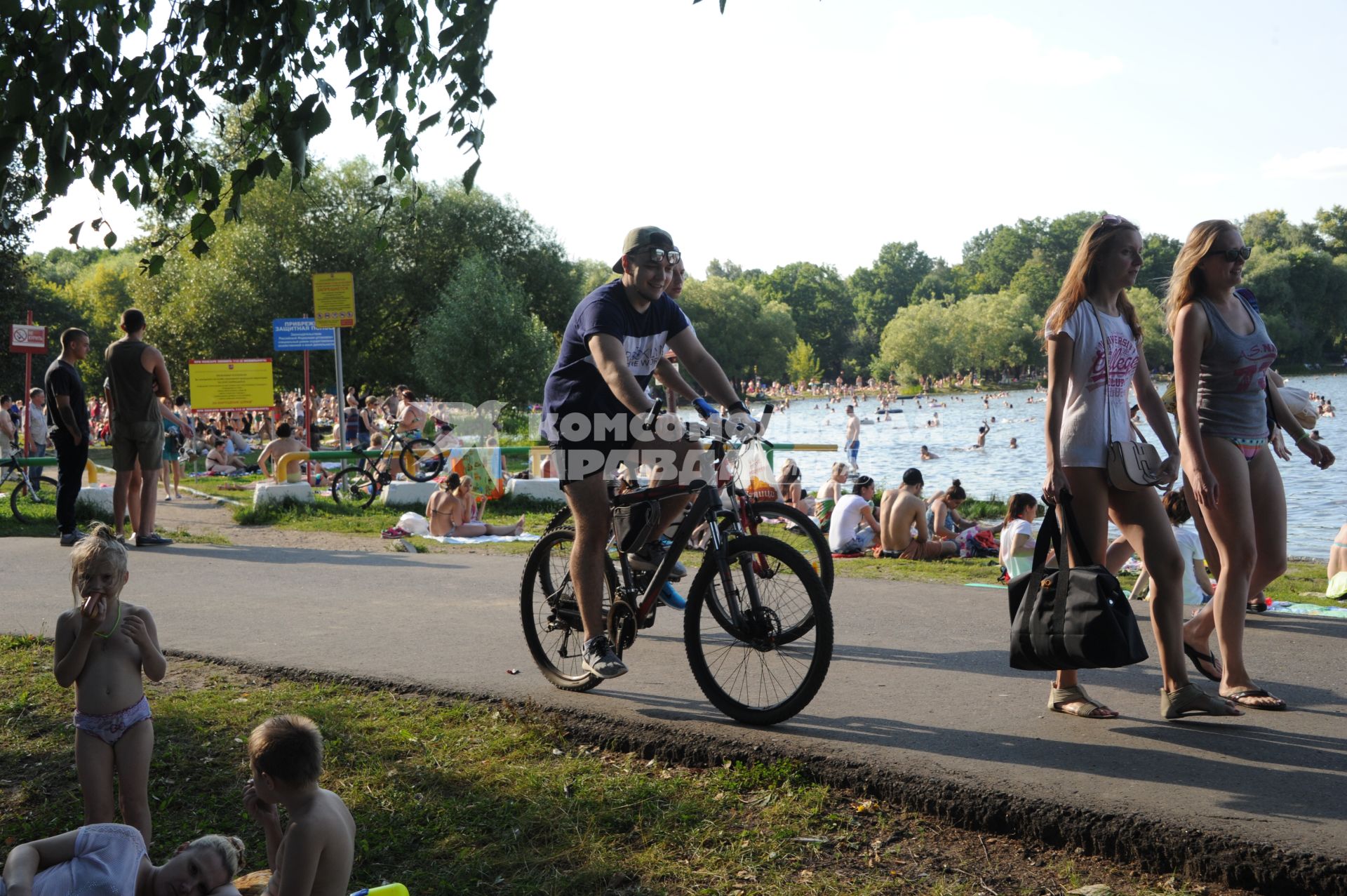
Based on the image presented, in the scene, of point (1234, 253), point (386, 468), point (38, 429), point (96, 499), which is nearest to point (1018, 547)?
point (1234, 253)

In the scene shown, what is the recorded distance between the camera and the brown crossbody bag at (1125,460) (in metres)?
4.39

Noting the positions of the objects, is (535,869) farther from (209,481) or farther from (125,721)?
(209,481)

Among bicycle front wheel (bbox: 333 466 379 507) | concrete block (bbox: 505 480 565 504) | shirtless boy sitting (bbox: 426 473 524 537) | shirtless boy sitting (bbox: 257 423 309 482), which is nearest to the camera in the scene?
shirtless boy sitting (bbox: 426 473 524 537)

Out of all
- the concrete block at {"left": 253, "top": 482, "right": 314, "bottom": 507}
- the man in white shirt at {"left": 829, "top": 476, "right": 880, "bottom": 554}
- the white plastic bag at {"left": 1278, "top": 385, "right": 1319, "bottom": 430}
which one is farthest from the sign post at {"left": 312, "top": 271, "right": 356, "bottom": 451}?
the white plastic bag at {"left": 1278, "top": 385, "right": 1319, "bottom": 430}

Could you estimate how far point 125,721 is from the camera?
11.9ft

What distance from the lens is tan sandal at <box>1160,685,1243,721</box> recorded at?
176 inches

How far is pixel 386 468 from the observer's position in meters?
18.2

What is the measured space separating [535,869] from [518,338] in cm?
4507

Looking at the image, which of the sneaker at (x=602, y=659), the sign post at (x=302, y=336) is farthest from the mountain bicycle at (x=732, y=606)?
the sign post at (x=302, y=336)

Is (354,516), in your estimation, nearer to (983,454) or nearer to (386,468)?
(386,468)

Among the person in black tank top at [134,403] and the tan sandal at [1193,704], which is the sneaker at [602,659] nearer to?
the tan sandal at [1193,704]

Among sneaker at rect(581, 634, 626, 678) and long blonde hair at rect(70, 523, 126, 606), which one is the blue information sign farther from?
long blonde hair at rect(70, 523, 126, 606)

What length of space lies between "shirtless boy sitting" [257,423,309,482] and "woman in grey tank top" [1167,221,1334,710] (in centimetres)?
1401

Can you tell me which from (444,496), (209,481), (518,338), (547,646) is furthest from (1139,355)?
(518,338)
